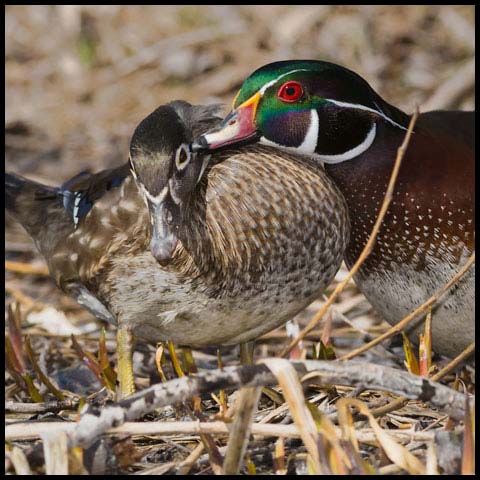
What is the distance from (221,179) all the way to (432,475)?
4.27 feet

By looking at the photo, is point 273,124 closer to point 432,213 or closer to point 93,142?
point 432,213

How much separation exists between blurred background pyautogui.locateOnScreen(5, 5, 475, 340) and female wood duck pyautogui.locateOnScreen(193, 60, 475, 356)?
8.69ft

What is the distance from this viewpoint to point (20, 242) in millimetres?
5621

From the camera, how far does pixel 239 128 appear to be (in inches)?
138

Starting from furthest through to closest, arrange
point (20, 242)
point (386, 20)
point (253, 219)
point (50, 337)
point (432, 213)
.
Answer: point (386, 20), point (20, 242), point (50, 337), point (432, 213), point (253, 219)

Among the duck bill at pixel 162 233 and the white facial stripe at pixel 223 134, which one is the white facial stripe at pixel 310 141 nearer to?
the white facial stripe at pixel 223 134

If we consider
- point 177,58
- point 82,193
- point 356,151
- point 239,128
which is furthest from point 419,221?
point 177,58

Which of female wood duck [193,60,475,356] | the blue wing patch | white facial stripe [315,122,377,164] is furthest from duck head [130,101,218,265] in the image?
white facial stripe [315,122,377,164]

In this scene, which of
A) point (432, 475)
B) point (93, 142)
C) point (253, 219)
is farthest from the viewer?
point (93, 142)

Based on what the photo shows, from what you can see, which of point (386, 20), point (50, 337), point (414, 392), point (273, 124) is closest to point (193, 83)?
point (386, 20)

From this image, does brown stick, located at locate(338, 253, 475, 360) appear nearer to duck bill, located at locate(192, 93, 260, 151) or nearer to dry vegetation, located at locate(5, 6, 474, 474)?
dry vegetation, located at locate(5, 6, 474, 474)

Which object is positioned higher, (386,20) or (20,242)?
(386,20)

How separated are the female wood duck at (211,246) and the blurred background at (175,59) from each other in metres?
2.79

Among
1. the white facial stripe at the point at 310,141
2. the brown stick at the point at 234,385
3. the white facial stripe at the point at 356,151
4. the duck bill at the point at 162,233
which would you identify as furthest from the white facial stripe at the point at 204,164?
the brown stick at the point at 234,385
